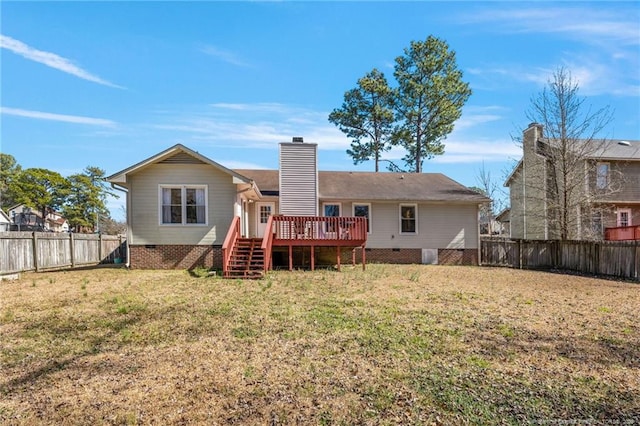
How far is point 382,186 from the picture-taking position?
62.1 feet

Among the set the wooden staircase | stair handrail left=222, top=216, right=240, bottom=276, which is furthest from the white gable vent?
stair handrail left=222, top=216, right=240, bottom=276

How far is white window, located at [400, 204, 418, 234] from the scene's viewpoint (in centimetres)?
1788

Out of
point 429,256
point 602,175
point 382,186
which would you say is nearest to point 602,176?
point 602,175

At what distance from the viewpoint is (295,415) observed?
10.8 ft

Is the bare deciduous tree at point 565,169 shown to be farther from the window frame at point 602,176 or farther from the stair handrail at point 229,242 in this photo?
the stair handrail at point 229,242

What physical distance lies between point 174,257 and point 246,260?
3106 mm

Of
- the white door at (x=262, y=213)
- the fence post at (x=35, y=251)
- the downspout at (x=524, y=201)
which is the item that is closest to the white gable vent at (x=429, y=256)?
the downspout at (x=524, y=201)

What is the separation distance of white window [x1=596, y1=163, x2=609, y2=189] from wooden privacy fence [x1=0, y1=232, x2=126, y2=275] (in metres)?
26.6

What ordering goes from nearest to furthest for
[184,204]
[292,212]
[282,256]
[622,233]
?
[184,204]
[282,256]
[292,212]
[622,233]

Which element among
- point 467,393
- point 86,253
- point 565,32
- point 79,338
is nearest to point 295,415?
point 467,393

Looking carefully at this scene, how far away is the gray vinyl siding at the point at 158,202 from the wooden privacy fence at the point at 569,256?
12963 millimetres

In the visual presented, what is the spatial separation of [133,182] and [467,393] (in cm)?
1311

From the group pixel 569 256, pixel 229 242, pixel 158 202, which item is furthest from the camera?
pixel 569 256

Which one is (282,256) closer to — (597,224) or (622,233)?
(622,233)
